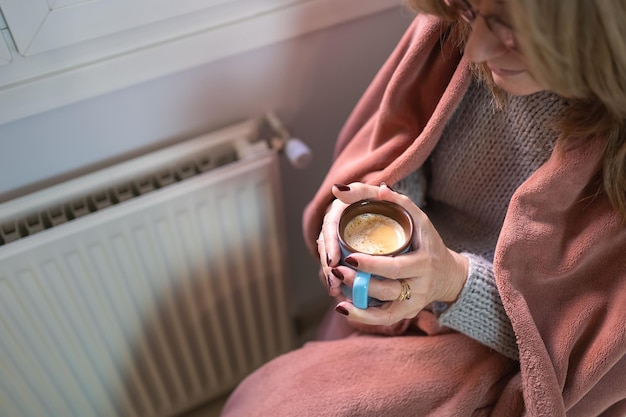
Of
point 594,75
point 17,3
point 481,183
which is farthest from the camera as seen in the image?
point 481,183

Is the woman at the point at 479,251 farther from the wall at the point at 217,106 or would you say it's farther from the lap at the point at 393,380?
the wall at the point at 217,106

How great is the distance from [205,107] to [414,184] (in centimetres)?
38

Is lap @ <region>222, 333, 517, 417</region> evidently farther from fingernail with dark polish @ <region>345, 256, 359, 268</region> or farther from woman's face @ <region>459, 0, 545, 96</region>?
woman's face @ <region>459, 0, 545, 96</region>

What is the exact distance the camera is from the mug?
75cm

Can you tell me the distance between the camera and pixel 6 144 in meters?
0.93

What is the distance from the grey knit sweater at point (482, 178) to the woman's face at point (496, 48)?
109 mm

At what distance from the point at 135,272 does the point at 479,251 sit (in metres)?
0.57

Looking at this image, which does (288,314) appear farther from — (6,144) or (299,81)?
Answer: (6,144)

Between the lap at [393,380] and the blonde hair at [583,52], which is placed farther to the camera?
the lap at [393,380]

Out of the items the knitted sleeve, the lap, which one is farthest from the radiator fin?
the knitted sleeve

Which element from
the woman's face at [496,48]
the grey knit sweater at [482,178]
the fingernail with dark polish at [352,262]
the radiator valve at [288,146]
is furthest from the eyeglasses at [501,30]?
the radiator valve at [288,146]

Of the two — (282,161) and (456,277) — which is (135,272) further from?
(456,277)

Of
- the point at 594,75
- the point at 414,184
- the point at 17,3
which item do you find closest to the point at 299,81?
the point at 414,184

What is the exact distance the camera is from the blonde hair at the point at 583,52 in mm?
577
